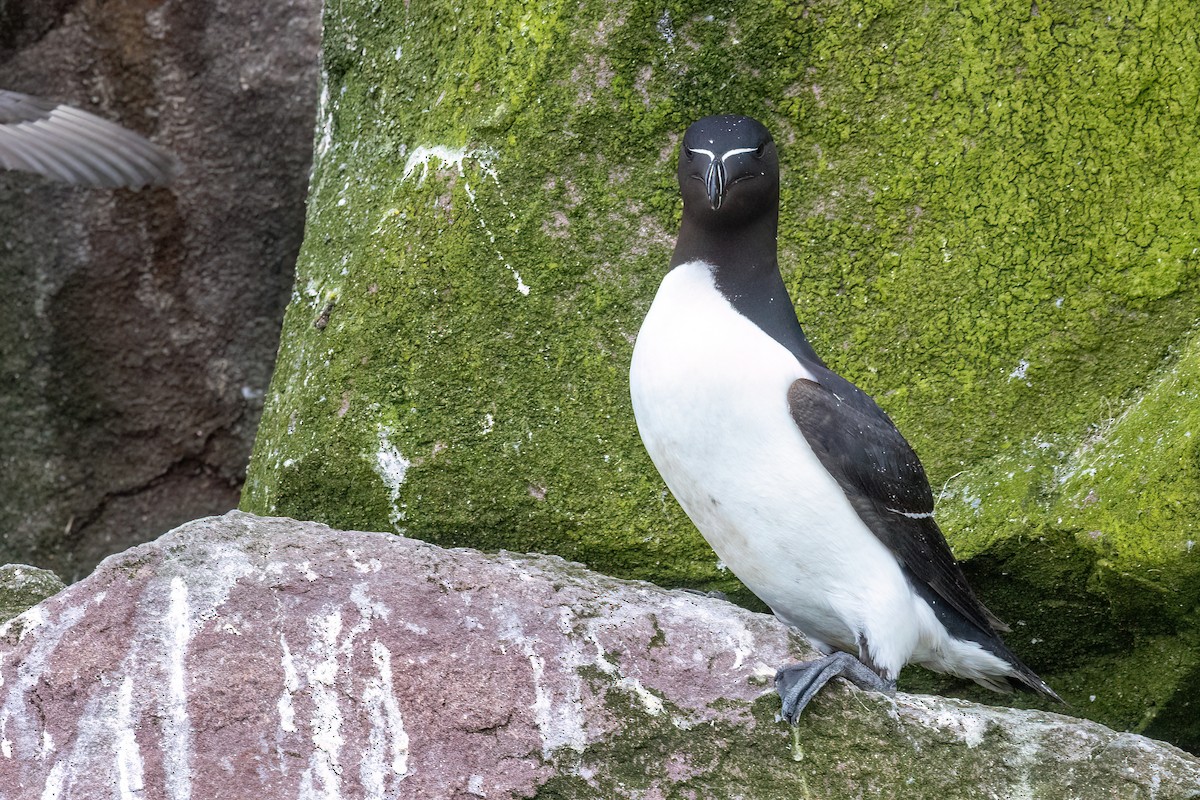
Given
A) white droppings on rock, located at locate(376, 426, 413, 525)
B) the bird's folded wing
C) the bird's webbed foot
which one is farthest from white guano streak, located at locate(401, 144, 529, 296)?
the bird's webbed foot

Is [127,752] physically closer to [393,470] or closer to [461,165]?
[393,470]

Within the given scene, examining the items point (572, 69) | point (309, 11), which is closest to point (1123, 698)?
point (572, 69)

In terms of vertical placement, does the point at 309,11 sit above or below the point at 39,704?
above

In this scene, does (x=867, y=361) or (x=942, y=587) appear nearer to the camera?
(x=942, y=587)

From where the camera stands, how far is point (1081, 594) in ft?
10.9

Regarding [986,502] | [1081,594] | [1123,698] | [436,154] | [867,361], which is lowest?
[1123,698]

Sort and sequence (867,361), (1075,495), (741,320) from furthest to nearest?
1. (867,361)
2. (1075,495)
3. (741,320)

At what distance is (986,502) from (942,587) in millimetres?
507

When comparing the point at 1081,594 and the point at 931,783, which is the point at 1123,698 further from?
the point at 931,783

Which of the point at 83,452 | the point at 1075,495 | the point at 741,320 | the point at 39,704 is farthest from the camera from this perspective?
the point at 83,452

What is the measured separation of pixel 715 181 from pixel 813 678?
3.48ft

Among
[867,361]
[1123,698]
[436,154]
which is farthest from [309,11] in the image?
[1123,698]

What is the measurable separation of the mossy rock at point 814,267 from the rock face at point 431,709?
→ 0.88m

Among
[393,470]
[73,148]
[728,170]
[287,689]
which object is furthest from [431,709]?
[73,148]
